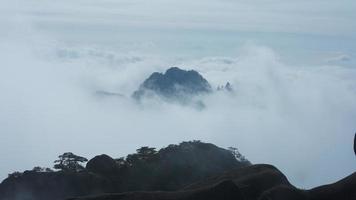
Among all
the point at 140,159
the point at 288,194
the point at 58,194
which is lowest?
the point at 288,194

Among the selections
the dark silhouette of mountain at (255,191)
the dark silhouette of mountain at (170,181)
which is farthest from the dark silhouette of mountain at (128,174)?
the dark silhouette of mountain at (255,191)

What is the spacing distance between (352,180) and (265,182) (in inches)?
232

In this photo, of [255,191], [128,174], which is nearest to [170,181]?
[128,174]

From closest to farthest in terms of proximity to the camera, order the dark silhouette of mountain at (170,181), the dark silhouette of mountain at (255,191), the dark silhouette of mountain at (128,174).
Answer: the dark silhouette of mountain at (255,191)
the dark silhouette of mountain at (170,181)
the dark silhouette of mountain at (128,174)

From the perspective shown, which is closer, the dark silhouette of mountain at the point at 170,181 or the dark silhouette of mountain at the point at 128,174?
the dark silhouette of mountain at the point at 170,181

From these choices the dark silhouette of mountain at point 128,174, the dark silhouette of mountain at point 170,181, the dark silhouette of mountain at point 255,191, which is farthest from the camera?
the dark silhouette of mountain at point 128,174

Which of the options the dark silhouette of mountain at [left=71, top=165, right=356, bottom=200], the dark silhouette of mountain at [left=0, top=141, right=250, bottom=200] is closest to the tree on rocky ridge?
the dark silhouette of mountain at [left=0, top=141, right=250, bottom=200]

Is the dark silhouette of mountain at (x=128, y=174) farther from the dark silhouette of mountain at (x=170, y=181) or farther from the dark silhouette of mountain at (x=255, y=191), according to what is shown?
the dark silhouette of mountain at (x=255, y=191)

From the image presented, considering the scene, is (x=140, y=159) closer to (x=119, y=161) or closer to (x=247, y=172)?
(x=119, y=161)

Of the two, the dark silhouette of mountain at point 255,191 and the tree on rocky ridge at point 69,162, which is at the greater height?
the tree on rocky ridge at point 69,162

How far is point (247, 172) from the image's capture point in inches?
1788

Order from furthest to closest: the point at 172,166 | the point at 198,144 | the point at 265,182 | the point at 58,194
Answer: the point at 198,144, the point at 172,166, the point at 58,194, the point at 265,182

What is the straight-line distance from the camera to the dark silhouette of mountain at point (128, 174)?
57156mm

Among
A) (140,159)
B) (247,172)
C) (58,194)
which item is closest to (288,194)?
(247,172)
